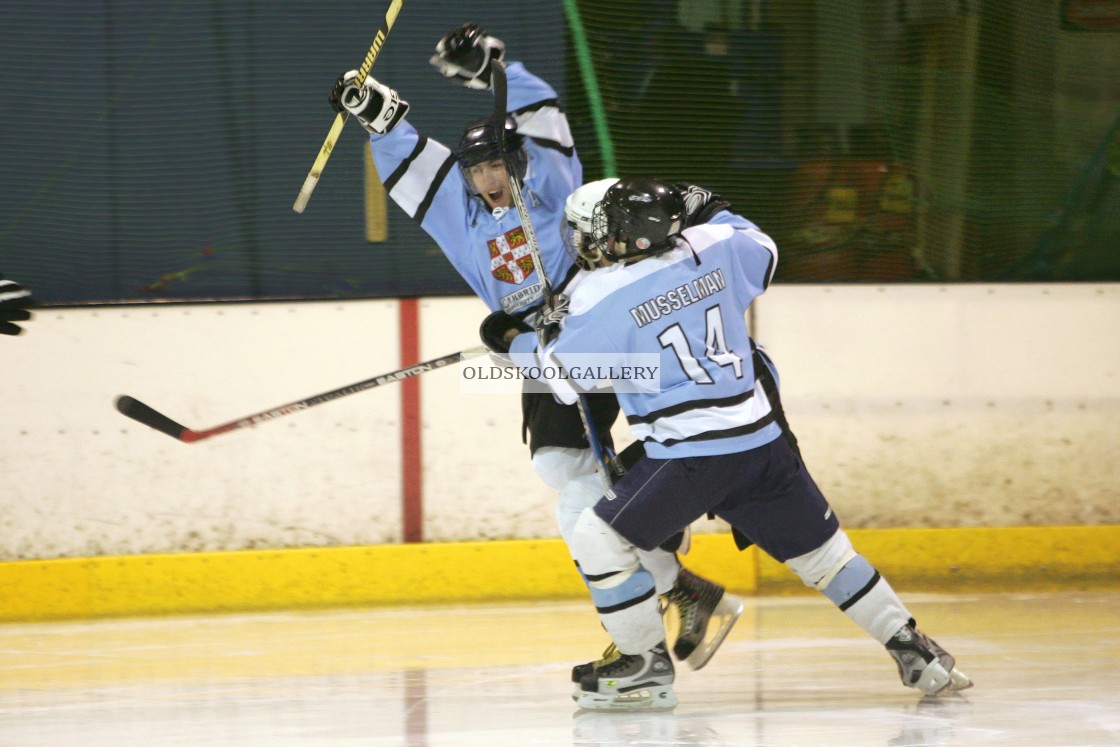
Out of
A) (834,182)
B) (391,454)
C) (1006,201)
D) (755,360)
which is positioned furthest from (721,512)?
(1006,201)

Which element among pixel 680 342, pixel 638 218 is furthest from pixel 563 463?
pixel 638 218

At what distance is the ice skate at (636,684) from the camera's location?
8.44 feet

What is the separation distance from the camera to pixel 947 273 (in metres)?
4.05

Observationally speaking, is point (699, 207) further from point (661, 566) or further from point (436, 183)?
point (661, 566)

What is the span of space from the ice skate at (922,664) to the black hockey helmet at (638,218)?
93 centimetres

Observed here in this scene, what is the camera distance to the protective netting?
A: 3.84 metres

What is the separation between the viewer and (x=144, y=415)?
2891 mm

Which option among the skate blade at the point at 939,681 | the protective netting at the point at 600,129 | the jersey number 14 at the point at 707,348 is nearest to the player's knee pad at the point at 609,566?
the jersey number 14 at the point at 707,348

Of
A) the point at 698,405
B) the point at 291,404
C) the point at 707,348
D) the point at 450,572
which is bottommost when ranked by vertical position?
the point at 450,572

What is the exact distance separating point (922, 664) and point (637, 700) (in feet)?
1.89

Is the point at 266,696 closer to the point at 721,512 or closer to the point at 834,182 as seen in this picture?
the point at 721,512

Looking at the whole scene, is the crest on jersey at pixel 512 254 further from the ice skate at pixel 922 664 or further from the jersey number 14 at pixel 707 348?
the ice skate at pixel 922 664

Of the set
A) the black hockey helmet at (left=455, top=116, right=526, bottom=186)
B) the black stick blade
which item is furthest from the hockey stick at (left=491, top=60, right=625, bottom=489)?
the black stick blade

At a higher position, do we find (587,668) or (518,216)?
(518,216)
